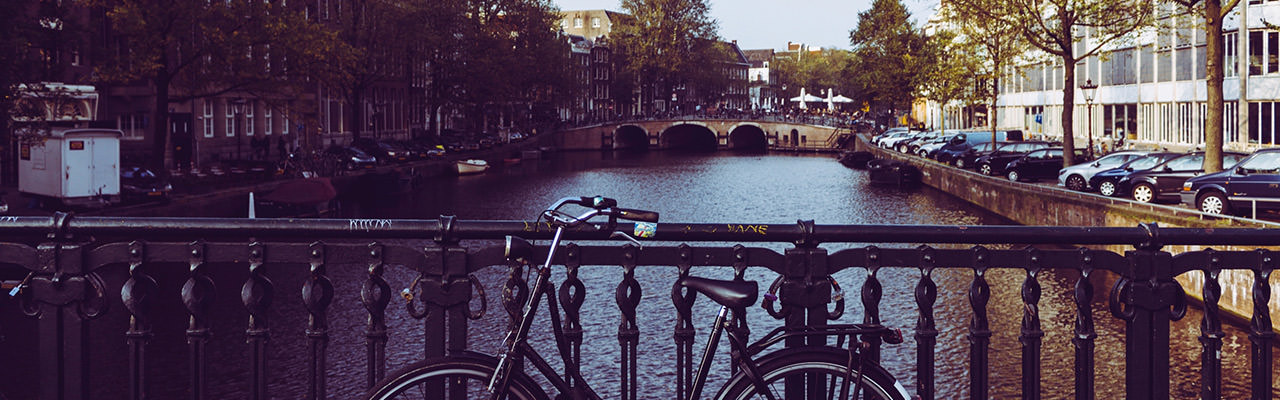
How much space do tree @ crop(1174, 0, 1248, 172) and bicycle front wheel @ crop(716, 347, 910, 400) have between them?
26.4m

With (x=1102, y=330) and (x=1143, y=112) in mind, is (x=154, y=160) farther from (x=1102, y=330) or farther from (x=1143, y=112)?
(x=1143, y=112)

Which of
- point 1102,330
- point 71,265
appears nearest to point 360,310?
point 1102,330

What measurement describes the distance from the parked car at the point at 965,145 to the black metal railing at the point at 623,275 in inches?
2151

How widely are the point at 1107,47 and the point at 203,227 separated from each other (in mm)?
65415

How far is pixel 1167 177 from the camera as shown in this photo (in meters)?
33.8

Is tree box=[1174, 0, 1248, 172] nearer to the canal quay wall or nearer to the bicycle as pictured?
the canal quay wall

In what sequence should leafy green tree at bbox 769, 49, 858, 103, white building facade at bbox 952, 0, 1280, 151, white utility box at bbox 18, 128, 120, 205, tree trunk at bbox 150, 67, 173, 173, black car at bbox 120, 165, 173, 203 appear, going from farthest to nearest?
leafy green tree at bbox 769, 49, 858, 103, white building facade at bbox 952, 0, 1280, 151, tree trunk at bbox 150, 67, 173, 173, black car at bbox 120, 165, 173, 203, white utility box at bbox 18, 128, 120, 205

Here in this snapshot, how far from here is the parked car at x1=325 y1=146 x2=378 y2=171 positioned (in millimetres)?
59059

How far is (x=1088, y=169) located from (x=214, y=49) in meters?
26.6

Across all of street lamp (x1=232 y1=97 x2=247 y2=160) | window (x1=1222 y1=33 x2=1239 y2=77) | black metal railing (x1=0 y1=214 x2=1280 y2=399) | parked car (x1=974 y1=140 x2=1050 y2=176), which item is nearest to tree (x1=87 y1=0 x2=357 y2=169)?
→ street lamp (x1=232 y1=97 x2=247 y2=160)

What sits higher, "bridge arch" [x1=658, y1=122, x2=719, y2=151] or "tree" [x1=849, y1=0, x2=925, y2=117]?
"tree" [x1=849, y1=0, x2=925, y2=117]

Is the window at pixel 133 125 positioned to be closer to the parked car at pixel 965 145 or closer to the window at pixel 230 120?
the window at pixel 230 120

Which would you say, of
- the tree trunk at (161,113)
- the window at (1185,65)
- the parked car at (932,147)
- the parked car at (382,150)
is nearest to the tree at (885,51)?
the parked car at (932,147)

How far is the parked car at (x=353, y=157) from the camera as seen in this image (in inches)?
2325
